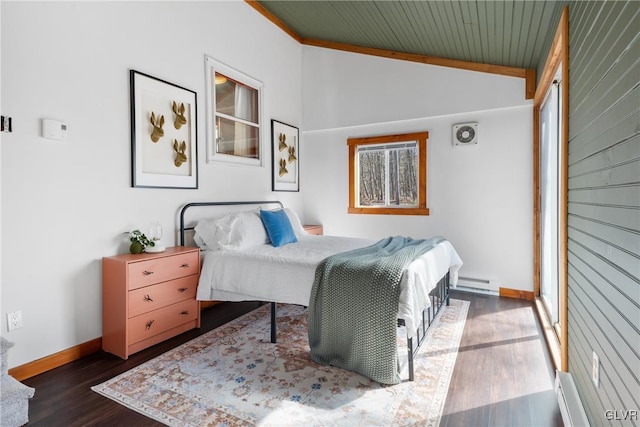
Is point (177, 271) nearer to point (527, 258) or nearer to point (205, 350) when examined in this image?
point (205, 350)

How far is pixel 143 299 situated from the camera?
2547 mm

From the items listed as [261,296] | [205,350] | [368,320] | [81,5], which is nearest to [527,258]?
[368,320]

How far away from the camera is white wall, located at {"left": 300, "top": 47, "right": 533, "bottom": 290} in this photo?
12.9 ft

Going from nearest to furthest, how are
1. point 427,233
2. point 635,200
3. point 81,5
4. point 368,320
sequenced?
1. point 635,200
2. point 368,320
3. point 81,5
4. point 427,233

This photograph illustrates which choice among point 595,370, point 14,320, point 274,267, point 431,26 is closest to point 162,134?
point 274,267

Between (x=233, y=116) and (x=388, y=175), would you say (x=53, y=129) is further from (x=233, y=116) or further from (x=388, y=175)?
(x=388, y=175)

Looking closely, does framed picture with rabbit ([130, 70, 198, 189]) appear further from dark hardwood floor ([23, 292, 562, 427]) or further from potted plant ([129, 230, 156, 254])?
dark hardwood floor ([23, 292, 562, 427])

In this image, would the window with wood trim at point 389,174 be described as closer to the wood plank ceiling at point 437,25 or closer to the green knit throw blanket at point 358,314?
the wood plank ceiling at point 437,25

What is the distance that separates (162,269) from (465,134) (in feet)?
11.7

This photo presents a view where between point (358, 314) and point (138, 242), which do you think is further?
point (138, 242)

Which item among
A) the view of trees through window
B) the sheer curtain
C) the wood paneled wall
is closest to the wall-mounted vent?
the view of trees through window

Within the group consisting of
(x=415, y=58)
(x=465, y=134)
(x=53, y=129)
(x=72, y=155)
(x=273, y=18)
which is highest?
(x=273, y=18)

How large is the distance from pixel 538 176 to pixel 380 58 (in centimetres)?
245

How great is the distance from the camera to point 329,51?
5035 millimetres
